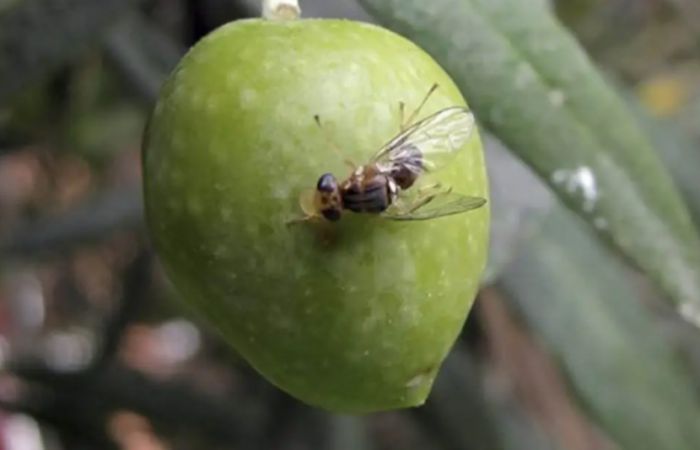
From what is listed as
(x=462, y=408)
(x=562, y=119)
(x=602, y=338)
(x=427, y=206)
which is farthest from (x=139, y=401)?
(x=427, y=206)

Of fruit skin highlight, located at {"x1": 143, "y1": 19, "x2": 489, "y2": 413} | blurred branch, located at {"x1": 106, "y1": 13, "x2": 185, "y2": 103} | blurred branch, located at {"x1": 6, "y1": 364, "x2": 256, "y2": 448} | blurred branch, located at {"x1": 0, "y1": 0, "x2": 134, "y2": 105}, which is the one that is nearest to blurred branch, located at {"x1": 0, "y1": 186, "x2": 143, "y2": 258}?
blurred branch, located at {"x1": 6, "y1": 364, "x2": 256, "y2": 448}

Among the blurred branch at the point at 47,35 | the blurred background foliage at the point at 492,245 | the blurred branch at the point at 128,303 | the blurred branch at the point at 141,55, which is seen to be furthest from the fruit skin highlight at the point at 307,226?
the blurred branch at the point at 128,303

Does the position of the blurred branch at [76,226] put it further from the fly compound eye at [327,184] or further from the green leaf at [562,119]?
the fly compound eye at [327,184]

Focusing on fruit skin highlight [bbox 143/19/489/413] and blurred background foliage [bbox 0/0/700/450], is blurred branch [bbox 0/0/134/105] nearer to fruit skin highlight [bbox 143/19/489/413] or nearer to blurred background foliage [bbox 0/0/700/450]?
blurred background foliage [bbox 0/0/700/450]

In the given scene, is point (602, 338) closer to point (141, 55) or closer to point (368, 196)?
point (141, 55)

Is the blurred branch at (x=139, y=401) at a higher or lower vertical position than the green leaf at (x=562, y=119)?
lower

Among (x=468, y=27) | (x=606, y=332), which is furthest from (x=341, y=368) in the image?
(x=606, y=332)
